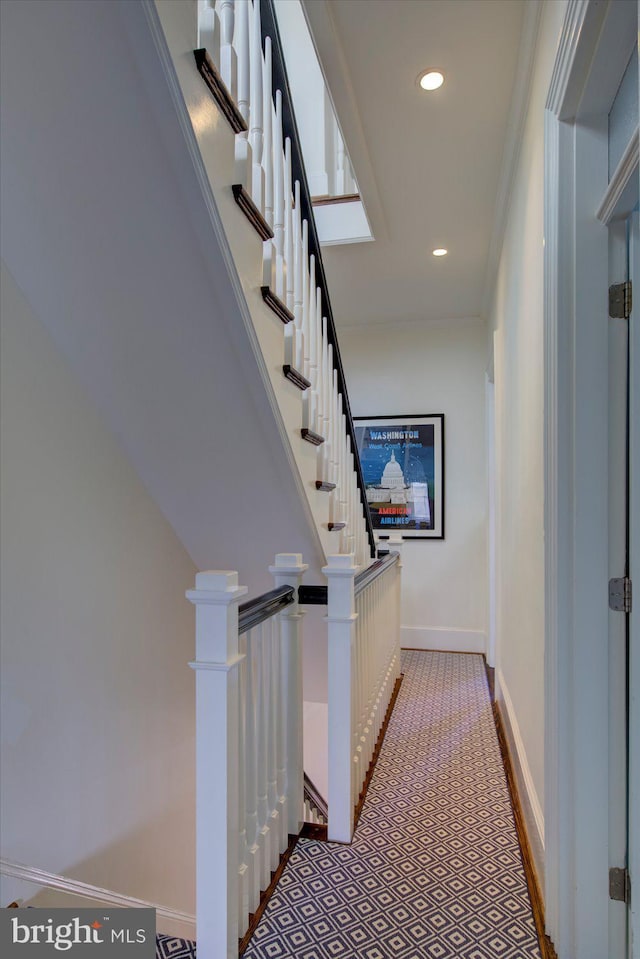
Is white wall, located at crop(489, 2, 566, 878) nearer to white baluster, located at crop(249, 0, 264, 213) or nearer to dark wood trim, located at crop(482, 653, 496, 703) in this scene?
dark wood trim, located at crop(482, 653, 496, 703)

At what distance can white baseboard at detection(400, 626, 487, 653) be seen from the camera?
451 cm

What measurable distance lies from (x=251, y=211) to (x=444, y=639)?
153 inches

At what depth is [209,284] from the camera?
1.54m

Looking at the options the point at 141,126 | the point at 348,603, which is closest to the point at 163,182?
the point at 141,126

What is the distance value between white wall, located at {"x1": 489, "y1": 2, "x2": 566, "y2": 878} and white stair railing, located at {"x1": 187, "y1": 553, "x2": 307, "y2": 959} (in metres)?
0.79

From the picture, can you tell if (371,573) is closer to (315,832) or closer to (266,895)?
(315,832)

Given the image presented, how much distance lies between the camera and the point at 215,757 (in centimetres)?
126

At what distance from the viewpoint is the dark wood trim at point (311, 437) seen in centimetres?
212

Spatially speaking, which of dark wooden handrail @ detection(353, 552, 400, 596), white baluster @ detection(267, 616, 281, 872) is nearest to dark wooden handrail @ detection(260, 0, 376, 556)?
dark wooden handrail @ detection(353, 552, 400, 596)

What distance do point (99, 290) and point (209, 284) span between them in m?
0.35

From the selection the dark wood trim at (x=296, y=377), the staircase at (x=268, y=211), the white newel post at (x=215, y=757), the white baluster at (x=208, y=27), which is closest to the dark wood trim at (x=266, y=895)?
the white newel post at (x=215, y=757)

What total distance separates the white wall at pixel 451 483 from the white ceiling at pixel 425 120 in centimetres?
86

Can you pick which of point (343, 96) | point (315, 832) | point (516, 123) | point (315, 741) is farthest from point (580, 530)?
point (315, 741)

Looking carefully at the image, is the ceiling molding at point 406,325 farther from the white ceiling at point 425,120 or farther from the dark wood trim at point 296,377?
the dark wood trim at point 296,377
